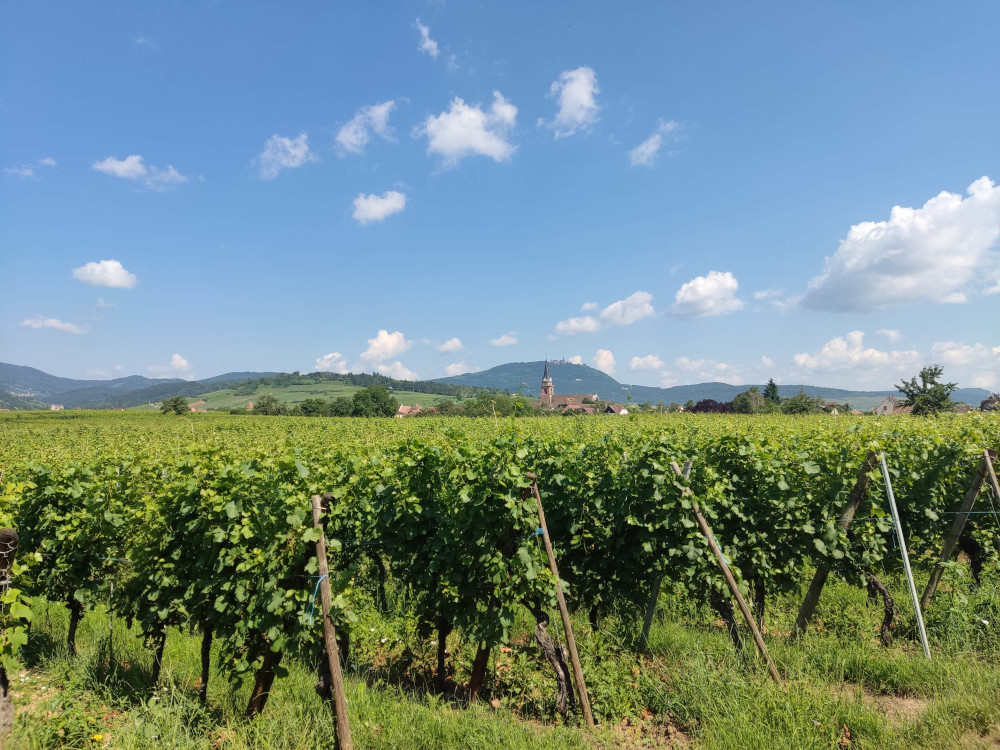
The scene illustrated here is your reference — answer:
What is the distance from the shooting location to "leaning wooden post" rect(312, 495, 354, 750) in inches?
140

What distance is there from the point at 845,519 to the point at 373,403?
84.7 m

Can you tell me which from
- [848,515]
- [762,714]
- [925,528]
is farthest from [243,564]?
[925,528]

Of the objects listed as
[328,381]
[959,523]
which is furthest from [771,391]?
[328,381]

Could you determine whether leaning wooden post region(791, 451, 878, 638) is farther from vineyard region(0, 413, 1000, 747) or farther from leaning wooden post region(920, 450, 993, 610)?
leaning wooden post region(920, 450, 993, 610)

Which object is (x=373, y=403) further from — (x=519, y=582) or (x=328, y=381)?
(x=328, y=381)

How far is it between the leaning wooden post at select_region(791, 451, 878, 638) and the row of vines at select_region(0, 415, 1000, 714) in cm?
12

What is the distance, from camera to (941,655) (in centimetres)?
483

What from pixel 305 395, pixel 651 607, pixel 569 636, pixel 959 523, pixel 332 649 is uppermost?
pixel 305 395

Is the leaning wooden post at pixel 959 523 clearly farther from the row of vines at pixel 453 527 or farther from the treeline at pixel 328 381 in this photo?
the treeline at pixel 328 381

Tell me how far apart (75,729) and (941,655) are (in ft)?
26.9

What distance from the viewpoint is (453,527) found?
481cm

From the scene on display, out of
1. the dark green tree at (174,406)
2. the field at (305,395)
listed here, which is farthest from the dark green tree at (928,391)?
the field at (305,395)

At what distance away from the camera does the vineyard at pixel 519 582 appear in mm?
3992

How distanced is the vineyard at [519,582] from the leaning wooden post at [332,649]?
4.5 inches
